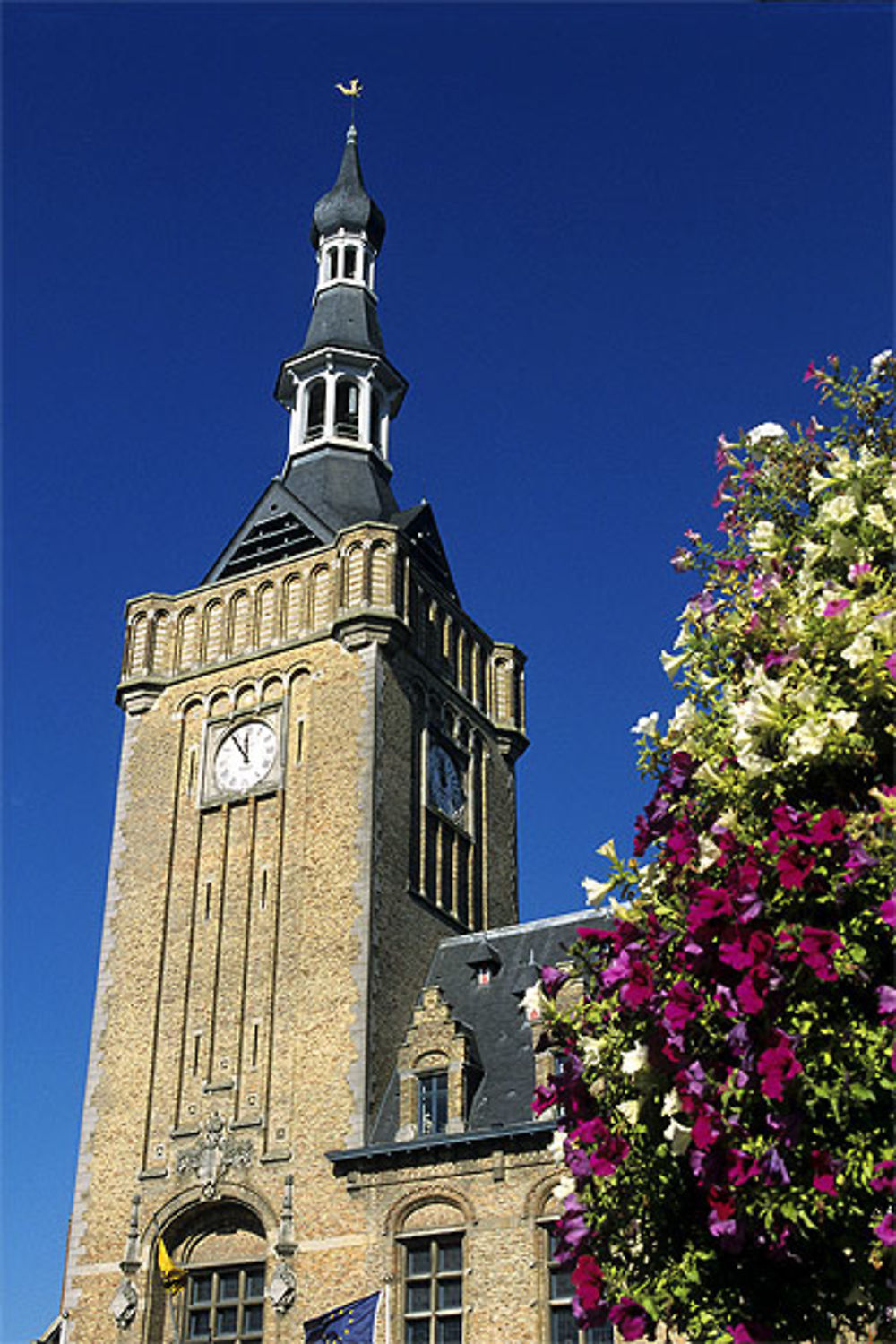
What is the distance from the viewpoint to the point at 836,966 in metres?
10.1

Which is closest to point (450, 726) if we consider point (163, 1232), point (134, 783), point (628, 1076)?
point (134, 783)

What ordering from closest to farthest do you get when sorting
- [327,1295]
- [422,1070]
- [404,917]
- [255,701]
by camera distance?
1. [327,1295]
2. [422,1070]
3. [404,917]
4. [255,701]

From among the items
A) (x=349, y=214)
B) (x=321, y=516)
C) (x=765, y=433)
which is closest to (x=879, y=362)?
(x=765, y=433)

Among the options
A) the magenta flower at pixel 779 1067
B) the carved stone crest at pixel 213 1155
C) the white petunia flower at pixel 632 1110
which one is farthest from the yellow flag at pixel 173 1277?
the magenta flower at pixel 779 1067

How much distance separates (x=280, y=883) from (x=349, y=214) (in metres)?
25.5

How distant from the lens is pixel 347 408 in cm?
4284

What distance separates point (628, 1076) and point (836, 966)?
7.26ft

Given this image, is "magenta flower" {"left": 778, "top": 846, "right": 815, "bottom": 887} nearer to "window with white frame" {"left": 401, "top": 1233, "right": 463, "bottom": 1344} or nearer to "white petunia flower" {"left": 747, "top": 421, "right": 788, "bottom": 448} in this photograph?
"white petunia flower" {"left": 747, "top": 421, "right": 788, "bottom": 448}

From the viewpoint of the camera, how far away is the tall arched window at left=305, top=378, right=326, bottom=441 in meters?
42.5

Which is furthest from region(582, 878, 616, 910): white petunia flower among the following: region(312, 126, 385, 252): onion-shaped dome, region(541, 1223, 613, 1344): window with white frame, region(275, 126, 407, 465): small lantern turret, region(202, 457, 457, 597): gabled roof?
region(312, 126, 385, 252): onion-shaped dome

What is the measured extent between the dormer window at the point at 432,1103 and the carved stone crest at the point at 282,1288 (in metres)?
3.50

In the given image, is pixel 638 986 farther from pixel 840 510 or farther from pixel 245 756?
pixel 245 756

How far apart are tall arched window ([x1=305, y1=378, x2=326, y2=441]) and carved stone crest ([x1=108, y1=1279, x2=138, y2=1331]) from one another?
23.4m

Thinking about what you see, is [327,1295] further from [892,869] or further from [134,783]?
[892,869]
